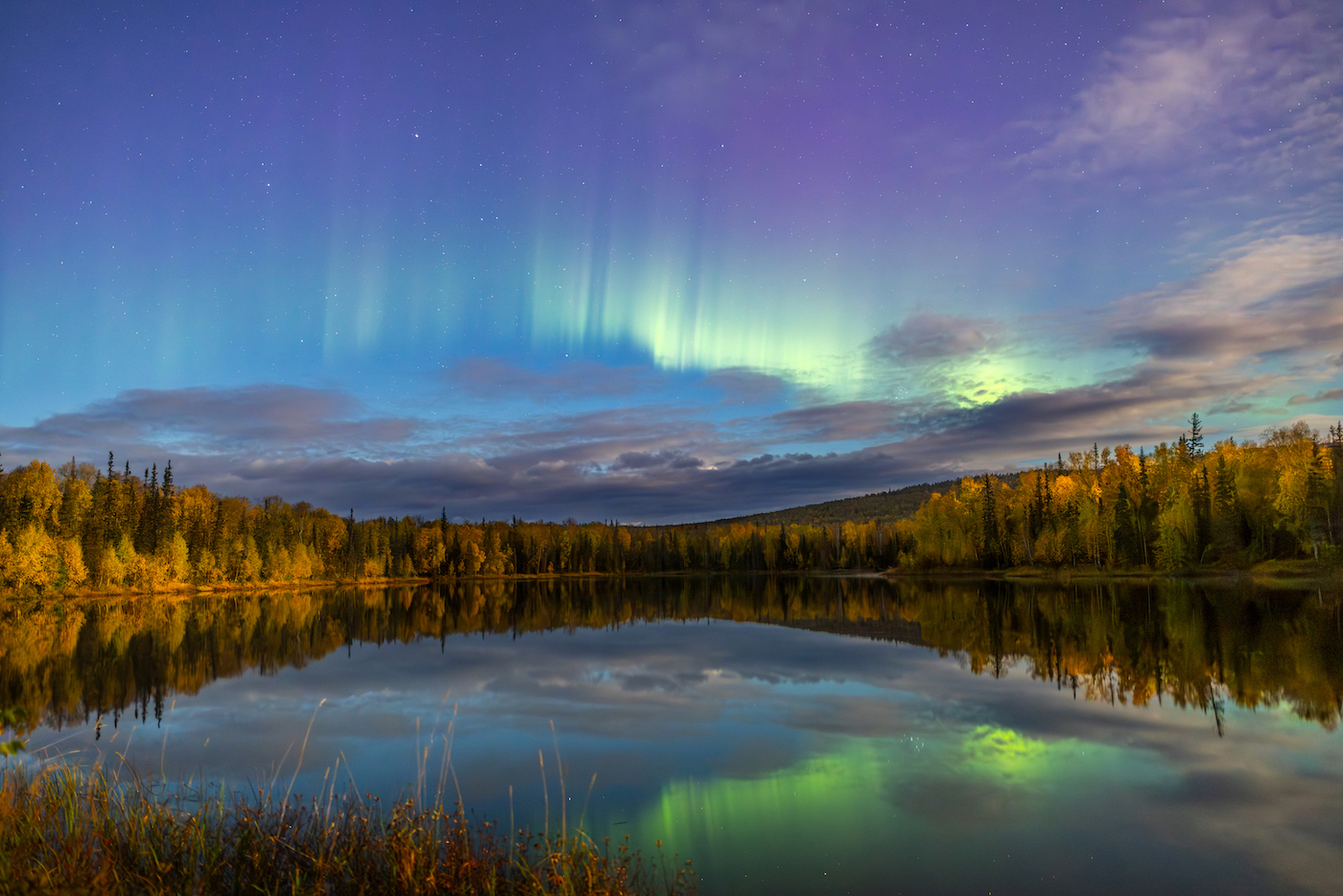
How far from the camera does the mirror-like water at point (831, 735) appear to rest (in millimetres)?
10273

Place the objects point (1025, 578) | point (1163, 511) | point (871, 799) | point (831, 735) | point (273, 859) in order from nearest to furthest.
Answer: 1. point (273, 859)
2. point (871, 799)
3. point (831, 735)
4. point (1163, 511)
5. point (1025, 578)

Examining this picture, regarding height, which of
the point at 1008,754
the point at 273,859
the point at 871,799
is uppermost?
the point at 273,859

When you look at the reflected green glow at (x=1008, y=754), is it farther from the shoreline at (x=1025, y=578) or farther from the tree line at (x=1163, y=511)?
the tree line at (x=1163, y=511)

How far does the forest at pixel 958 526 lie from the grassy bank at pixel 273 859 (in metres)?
82.4

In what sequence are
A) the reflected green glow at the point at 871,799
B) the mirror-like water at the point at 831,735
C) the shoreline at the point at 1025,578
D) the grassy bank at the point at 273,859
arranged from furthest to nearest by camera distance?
the shoreline at the point at 1025,578, the reflected green glow at the point at 871,799, the mirror-like water at the point at 831,735, the grassy bank at the point at 273,859

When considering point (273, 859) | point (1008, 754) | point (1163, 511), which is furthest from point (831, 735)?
point (1163, 511)

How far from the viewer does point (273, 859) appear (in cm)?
857

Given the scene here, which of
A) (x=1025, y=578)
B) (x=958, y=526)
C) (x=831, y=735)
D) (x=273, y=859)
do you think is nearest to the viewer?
Answer: (x=273, y=859)

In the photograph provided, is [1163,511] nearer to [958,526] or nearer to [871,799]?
[958,526]

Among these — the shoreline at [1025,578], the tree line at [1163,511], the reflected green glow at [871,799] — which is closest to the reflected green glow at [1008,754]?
the reflected green glow at [871,799]

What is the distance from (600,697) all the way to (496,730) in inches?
200

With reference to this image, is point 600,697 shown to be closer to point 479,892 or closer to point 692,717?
point 692,717

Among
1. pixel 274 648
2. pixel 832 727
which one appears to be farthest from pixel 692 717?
pixel 274 648

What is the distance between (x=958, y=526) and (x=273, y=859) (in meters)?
119
